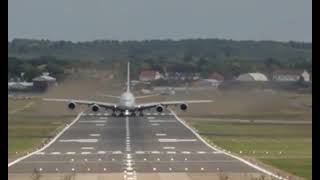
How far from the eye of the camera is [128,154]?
48094 millimetres

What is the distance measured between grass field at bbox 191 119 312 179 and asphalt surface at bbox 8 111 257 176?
1770 millimetres

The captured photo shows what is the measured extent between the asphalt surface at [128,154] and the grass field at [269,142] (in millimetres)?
1770

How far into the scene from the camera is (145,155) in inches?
1850

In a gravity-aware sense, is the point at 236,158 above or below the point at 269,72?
below

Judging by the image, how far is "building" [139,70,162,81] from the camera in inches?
6614

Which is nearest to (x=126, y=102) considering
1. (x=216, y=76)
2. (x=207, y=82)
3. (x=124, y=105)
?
(x=124, y=105)

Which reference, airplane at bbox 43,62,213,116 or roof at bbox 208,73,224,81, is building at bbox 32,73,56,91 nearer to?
airplane at bbox 43,62,213,116

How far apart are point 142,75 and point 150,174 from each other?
136m

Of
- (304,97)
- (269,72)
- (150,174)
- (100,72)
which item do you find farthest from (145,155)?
(100,72)

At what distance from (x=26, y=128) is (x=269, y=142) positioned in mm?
25708

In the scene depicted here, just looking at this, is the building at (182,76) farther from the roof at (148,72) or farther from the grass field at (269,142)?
the grass field at (269,142)

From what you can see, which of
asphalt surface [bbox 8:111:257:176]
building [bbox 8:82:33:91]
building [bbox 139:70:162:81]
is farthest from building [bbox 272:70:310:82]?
building [bbox 139:70:162:81]
